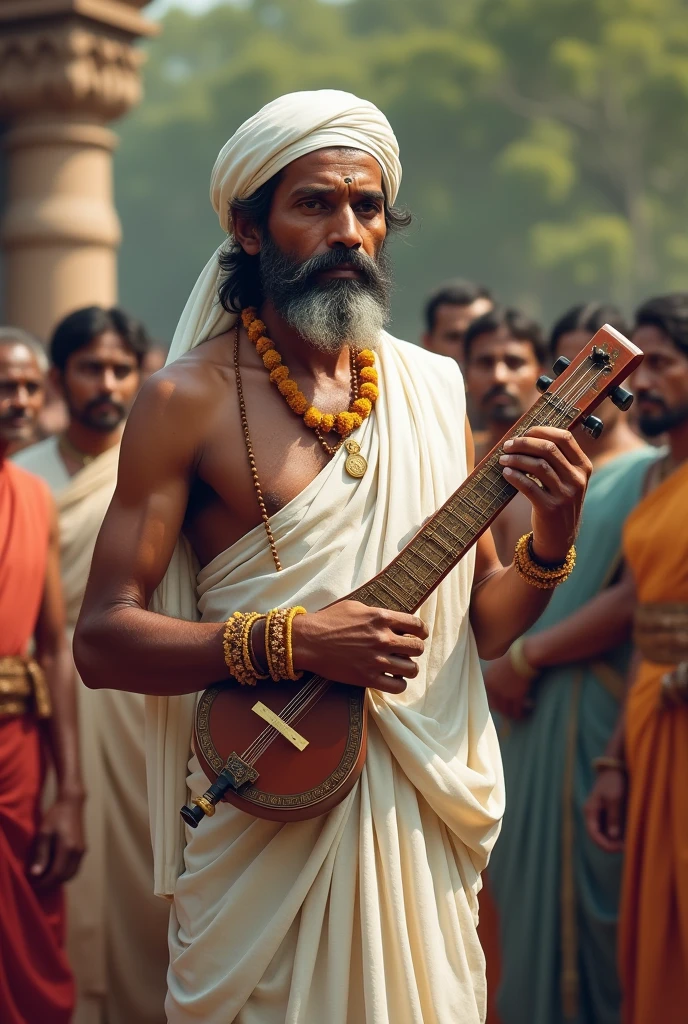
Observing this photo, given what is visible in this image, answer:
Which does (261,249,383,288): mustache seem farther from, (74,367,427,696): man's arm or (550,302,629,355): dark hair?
(550,302,629,355): dark hair

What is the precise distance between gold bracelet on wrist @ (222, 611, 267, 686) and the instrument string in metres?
0.08

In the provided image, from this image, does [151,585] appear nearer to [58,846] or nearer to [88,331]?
[58,846]

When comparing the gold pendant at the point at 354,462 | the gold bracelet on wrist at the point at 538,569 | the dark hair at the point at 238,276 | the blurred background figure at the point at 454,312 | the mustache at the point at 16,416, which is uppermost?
the blurred background figure at the point at 454,312

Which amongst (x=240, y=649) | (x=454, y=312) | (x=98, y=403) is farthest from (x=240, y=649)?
(x=454, y=312)

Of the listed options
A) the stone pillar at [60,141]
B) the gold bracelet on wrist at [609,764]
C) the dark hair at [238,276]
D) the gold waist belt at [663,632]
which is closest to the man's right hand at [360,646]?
the dark hair at [238,276]

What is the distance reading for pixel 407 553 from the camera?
3.03m

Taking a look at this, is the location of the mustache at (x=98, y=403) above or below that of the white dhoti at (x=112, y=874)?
above

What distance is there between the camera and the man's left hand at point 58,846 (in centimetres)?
470

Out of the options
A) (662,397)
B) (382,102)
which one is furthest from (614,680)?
(382,102)

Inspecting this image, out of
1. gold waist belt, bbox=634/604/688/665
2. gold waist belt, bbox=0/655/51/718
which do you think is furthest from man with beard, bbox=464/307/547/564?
gold waist belt, bbox=0/655/51/718

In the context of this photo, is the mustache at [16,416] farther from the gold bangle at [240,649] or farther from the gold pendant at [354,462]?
the gold bangle at [240,649]

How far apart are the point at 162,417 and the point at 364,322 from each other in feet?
1.51

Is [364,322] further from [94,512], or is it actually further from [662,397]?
[94,512]

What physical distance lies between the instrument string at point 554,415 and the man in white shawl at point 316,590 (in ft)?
0.31
